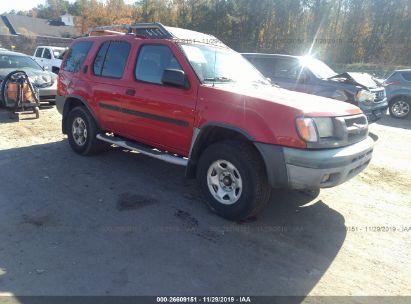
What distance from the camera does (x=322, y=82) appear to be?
909 centimetres

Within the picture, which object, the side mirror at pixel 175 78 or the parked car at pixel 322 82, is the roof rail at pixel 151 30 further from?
the parked car at pixel 322 82

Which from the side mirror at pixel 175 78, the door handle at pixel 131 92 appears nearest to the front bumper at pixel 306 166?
the side mirror at pixel 175 78

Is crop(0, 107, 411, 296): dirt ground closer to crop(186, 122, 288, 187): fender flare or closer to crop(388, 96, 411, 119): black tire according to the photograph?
crop(186, 122, 288, 187): fender flare

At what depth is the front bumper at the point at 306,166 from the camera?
139 inches

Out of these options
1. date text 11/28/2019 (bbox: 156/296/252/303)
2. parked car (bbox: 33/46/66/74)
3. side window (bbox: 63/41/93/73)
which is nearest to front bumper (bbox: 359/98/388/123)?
side window (bbox: 63/41/93/73)

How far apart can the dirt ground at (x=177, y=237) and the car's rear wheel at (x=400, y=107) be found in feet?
26.1

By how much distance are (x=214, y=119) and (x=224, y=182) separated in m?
0.73

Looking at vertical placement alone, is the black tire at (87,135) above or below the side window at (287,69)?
below

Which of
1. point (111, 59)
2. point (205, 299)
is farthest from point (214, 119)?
point (111, 59)

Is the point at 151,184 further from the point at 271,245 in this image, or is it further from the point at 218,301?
the point at 218,301

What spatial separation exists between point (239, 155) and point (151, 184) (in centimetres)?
174

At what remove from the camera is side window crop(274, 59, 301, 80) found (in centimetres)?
955

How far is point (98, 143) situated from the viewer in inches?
238

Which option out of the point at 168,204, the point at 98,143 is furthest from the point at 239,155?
the point at 98,143
